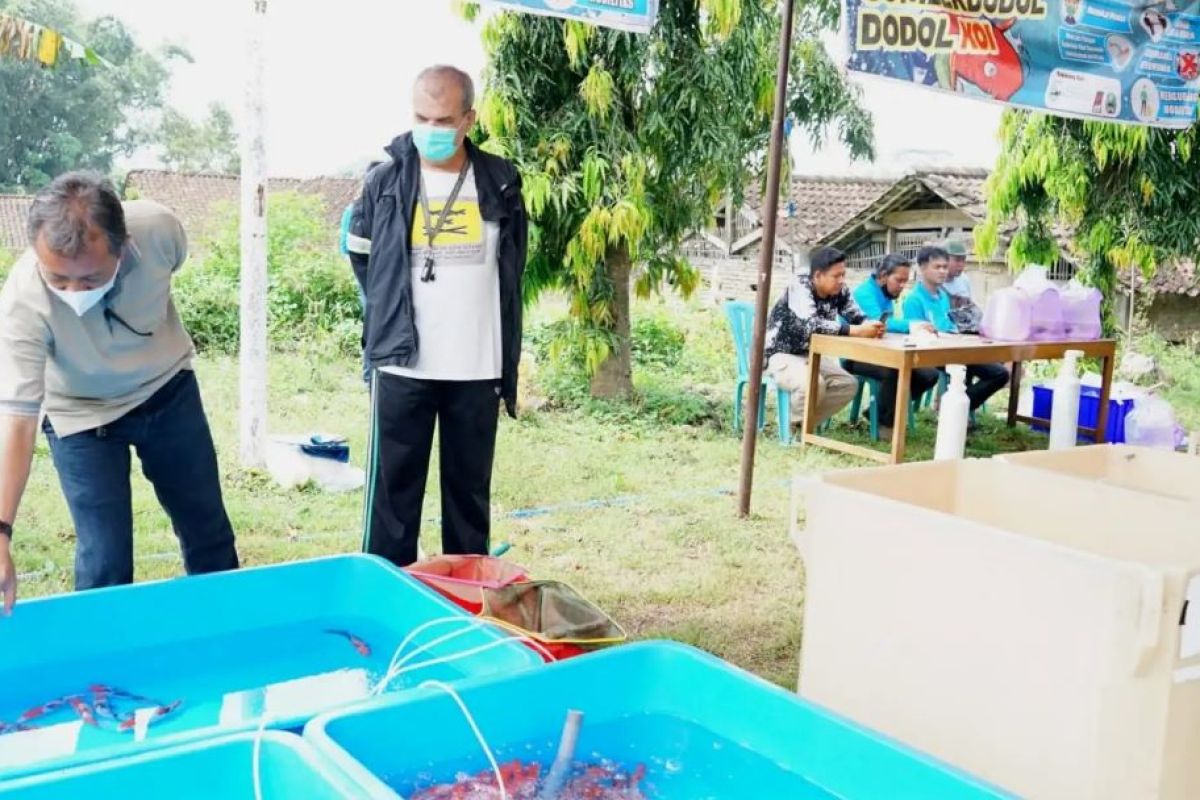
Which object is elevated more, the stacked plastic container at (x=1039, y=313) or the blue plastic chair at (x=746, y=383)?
the stacked plastic container at (x=1039, y=313)

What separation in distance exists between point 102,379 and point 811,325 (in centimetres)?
397

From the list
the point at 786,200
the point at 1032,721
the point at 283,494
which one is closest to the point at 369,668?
the point at 1032,721

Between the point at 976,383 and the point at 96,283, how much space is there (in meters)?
5.34

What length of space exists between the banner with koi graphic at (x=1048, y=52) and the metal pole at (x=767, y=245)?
47 cm

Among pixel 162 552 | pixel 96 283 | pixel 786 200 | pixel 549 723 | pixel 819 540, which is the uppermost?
pixel 786 200

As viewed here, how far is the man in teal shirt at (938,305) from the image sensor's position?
6094mm

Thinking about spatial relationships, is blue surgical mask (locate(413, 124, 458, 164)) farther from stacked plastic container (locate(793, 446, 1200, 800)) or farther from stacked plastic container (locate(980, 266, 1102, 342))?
stacked plastic container (locate(980, 266, 1102, 342))

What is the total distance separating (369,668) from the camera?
232 centimetres

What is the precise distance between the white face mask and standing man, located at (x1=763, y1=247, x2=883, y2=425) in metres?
3.99

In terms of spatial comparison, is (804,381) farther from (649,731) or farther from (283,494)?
(649,731)

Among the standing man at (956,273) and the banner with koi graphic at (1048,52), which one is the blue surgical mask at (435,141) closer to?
the banner with koi graphic at (1048,52)

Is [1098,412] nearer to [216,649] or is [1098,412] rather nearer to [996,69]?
[996,69]

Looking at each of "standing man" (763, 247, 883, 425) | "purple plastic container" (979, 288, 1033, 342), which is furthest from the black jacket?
"purple plastic container" (979, 288, 1033, 342)

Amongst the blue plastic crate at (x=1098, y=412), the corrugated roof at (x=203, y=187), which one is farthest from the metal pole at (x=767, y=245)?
the corrugated roof at (x=203, y=187)
